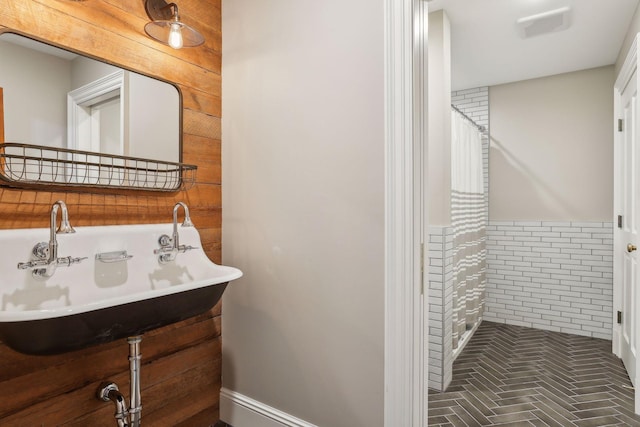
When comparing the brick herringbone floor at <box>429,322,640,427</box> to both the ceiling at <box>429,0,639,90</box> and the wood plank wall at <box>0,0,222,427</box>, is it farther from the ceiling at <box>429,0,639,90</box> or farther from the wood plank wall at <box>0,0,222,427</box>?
the ceiling at <box>429,0,639,90</box>

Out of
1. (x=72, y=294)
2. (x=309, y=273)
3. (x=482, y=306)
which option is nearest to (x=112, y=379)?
(x=72, y=294)

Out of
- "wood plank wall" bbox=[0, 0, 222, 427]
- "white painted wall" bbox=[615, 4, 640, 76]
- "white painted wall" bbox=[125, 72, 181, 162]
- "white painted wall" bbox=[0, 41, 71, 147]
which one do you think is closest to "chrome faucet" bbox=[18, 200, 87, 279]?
"wood plank wall" bbox=[0, 0, 222, 427]

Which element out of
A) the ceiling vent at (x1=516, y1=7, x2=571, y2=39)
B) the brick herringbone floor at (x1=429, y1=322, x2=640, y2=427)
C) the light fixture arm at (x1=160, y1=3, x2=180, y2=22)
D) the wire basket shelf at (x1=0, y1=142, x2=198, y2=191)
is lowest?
the brick herringbone floor at (x1=429, y1=322, x2=640, y2=427)

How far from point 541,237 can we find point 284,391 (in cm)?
326

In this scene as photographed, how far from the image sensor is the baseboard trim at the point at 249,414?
1.76 meters

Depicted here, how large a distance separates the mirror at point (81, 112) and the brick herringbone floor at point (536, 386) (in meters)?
2.15

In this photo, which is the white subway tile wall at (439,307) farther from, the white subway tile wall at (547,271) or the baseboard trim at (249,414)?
the white subway tile wall at (547,271)

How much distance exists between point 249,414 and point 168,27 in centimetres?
191

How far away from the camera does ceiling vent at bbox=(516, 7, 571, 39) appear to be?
2.57m

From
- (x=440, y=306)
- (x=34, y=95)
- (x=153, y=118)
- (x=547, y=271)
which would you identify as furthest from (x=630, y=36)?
(x=34, y=95)

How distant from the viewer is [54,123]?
4.65ft

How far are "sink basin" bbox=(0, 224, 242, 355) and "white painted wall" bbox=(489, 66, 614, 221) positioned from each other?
3429mm

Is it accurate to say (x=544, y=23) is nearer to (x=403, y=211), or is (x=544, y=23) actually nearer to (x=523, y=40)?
(x=523, y=40)

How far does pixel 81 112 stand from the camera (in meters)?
1.49
